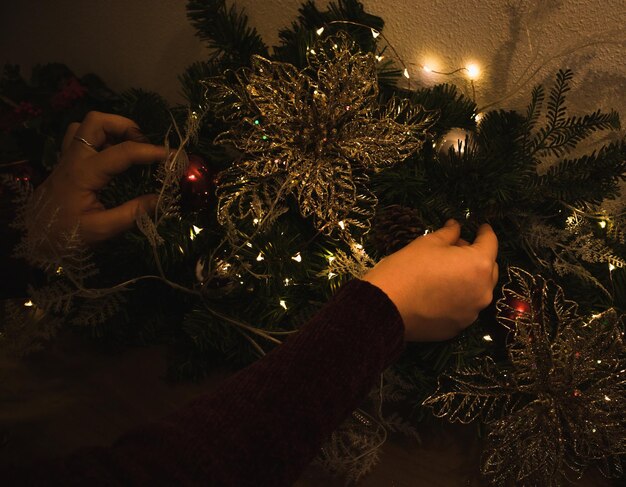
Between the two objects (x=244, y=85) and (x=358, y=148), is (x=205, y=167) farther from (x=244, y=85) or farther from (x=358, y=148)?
(x=358, y=148)

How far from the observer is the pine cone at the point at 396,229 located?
64cm

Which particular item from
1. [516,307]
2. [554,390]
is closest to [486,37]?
[516,307]

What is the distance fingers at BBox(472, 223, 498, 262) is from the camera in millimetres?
609

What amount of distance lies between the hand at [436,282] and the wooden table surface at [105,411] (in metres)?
0.25

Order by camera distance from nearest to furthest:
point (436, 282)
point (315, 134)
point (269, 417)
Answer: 1. point (269, 417)
2. point (436, 282)
3. point (315, 134)

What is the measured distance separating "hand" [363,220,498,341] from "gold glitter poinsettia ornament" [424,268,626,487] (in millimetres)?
78

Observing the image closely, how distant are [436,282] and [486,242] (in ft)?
0.39

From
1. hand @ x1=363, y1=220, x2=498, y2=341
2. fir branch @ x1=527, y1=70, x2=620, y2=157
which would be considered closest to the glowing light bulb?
fir branch @ x1=527, y1=70, x2=620, y2=157

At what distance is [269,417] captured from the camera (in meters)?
0.43

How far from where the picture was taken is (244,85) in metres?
0.68

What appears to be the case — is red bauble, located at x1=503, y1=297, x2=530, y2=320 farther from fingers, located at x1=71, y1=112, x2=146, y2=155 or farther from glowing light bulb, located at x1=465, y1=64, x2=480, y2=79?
fingers, located at x1=71, y1=112, x2=146, y2=155

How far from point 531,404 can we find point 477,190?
329 mm

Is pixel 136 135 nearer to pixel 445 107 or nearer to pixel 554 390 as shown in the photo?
pixel 445 107

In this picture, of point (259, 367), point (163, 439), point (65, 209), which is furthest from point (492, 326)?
point (65, 209)
